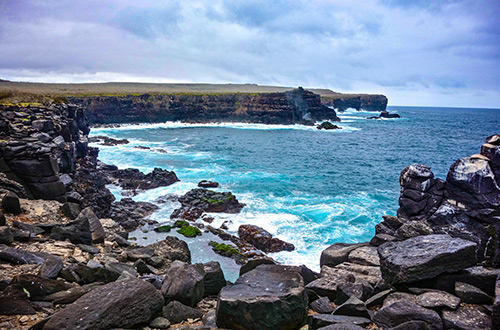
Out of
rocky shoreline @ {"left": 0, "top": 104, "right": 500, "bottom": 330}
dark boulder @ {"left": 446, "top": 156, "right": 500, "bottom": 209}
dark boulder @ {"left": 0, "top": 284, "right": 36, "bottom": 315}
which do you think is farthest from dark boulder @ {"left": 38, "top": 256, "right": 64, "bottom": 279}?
dark boulder @ {"left": 446, "top": 156, "right": 500, "bottom": 209}

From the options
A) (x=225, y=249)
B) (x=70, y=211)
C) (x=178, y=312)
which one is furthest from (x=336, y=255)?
(x=70, y=211)

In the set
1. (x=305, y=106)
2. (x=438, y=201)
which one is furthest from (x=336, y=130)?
(x=438, y=201)

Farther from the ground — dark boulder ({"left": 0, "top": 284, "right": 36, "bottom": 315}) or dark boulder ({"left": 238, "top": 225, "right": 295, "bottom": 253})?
dark boulder ({"left": 0, "top": 284, "right": 36, "bottom": 315})

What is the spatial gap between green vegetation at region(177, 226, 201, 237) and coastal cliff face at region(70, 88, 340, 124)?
308ft

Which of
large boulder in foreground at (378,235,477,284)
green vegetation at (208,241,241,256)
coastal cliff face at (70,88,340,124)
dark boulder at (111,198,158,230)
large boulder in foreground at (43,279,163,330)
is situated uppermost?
coastal cliff face at (70,88,340,124)

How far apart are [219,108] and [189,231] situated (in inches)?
4077

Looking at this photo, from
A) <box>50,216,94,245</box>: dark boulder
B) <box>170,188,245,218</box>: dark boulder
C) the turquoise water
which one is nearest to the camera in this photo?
<box>50,216,94,245</box>: dark boulder

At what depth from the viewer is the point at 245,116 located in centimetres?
12288

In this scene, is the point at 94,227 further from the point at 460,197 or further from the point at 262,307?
the point at 460,197

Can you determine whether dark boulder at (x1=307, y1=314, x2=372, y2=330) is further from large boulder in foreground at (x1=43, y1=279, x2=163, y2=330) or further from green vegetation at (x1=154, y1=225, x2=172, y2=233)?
green vegetation at (x1=154, y1=225, x2=172, y2=233)

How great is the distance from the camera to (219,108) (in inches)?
4845

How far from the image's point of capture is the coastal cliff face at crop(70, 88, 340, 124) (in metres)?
110

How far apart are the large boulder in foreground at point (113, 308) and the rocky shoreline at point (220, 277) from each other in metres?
0.02

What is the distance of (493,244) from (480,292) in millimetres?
2231
